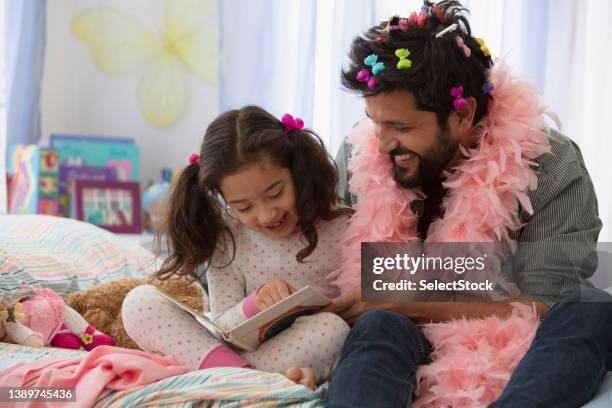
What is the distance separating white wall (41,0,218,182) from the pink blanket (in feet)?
6.77

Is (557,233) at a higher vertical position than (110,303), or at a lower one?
higher

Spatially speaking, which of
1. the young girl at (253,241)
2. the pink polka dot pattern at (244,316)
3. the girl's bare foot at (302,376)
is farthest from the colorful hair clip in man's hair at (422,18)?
the girl's bare foot at (302,376)

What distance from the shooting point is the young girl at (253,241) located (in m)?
1.48

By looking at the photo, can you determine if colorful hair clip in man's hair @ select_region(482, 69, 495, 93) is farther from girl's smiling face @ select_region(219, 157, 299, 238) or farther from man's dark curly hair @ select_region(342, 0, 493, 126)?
girl's smiling face @ select_region(219, 157, 299, 238)

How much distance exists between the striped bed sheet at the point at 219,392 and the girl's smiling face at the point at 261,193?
1.04 ft

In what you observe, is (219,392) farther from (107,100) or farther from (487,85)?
(107,100)

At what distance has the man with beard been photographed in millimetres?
1427

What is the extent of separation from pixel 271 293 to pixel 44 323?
1.62ft

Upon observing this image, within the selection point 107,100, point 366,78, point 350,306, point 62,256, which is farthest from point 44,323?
point 107,100

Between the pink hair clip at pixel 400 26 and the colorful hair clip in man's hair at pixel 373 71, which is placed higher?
the pink hair clip at pixel 400 26

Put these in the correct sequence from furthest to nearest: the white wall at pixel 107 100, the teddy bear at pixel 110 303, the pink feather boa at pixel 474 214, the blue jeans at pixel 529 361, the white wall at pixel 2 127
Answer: the white wall at pixel 107 100
the white wall at pixel 2 127
the teddy bear at pixel 110 303
the pink feather boa at pixel 474 214
the blue jeans at pixel 529 361

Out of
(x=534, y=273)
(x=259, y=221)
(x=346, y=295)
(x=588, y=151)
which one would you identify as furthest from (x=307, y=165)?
(x=588, y=151)

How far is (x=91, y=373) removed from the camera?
4.33 ft

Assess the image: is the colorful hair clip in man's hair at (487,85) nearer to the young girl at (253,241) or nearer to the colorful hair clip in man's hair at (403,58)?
the colorful hair clip in man's hair at (403,58)
